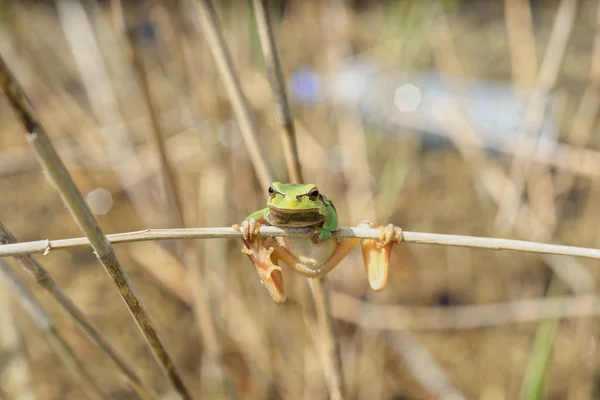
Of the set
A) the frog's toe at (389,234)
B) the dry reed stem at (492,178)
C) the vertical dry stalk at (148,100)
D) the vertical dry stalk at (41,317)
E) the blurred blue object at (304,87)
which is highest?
the vertical dry stalk at (148,100)

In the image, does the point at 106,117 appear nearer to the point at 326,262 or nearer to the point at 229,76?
the point at 229,76

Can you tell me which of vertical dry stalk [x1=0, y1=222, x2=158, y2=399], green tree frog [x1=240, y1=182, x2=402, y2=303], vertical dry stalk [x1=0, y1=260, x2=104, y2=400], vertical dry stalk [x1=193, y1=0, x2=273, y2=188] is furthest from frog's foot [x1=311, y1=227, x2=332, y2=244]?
vertical dry stalk [x1=0, y1=260, x2=104, y2=400]

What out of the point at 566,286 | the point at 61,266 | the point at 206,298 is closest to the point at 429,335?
the point at 566,286

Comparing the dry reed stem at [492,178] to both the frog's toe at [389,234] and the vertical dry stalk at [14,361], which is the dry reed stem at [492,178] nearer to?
the frog's toe at [389,234]


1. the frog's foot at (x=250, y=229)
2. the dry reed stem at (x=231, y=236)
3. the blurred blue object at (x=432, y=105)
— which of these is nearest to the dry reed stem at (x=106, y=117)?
the blurred blue object at (x=432, y=105)

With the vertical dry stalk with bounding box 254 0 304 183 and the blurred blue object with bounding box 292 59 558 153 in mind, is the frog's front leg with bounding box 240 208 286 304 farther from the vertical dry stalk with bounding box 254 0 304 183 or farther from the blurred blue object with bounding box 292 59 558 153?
the blurred blue object with bounding box 292 59 558 153

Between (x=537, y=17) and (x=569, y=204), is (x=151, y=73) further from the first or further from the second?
(x=537, y=17)
